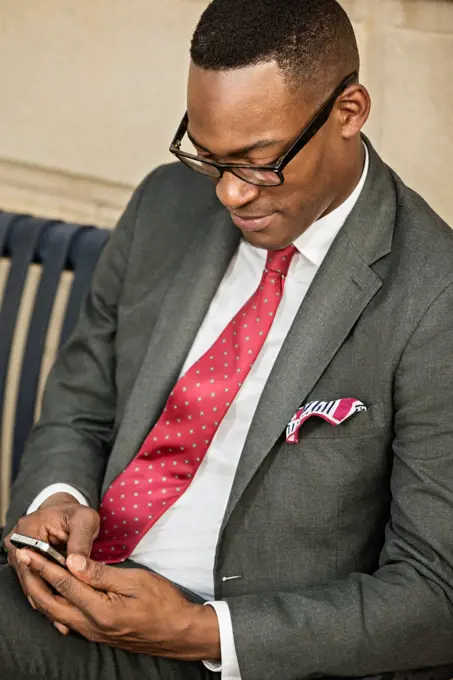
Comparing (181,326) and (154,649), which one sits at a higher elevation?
(181,326)

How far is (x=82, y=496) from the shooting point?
6.93 feet

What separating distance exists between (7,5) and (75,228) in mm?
831

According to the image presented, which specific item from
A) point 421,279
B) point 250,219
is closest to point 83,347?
point 250,219

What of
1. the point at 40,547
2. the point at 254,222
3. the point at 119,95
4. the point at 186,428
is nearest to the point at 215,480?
the point at 186,428

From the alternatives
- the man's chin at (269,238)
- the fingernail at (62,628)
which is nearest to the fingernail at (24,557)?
the fingernail at (62,628)

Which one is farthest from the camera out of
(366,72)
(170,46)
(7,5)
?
(7,5)

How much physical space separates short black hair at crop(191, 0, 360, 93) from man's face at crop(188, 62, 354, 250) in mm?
20

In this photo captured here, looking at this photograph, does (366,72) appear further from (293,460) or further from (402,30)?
(293,460)

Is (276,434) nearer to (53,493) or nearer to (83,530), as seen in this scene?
(83,530)

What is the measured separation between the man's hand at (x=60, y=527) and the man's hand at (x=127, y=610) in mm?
80

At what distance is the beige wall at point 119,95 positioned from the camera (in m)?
2.36

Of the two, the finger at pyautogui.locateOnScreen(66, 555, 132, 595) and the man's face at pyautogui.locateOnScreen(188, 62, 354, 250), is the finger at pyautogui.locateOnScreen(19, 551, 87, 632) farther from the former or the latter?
the man's face at pyautogui.locateOnScreen(188, 62, 354, 250)

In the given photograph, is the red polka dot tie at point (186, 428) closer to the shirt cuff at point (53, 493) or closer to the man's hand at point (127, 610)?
the shirt cuff at point (53, 493)

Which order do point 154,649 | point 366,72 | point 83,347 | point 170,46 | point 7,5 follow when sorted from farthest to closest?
1. point 7,5
2. point 170,46
3. point 366,72
4. point 83,347
5. point 154,649
